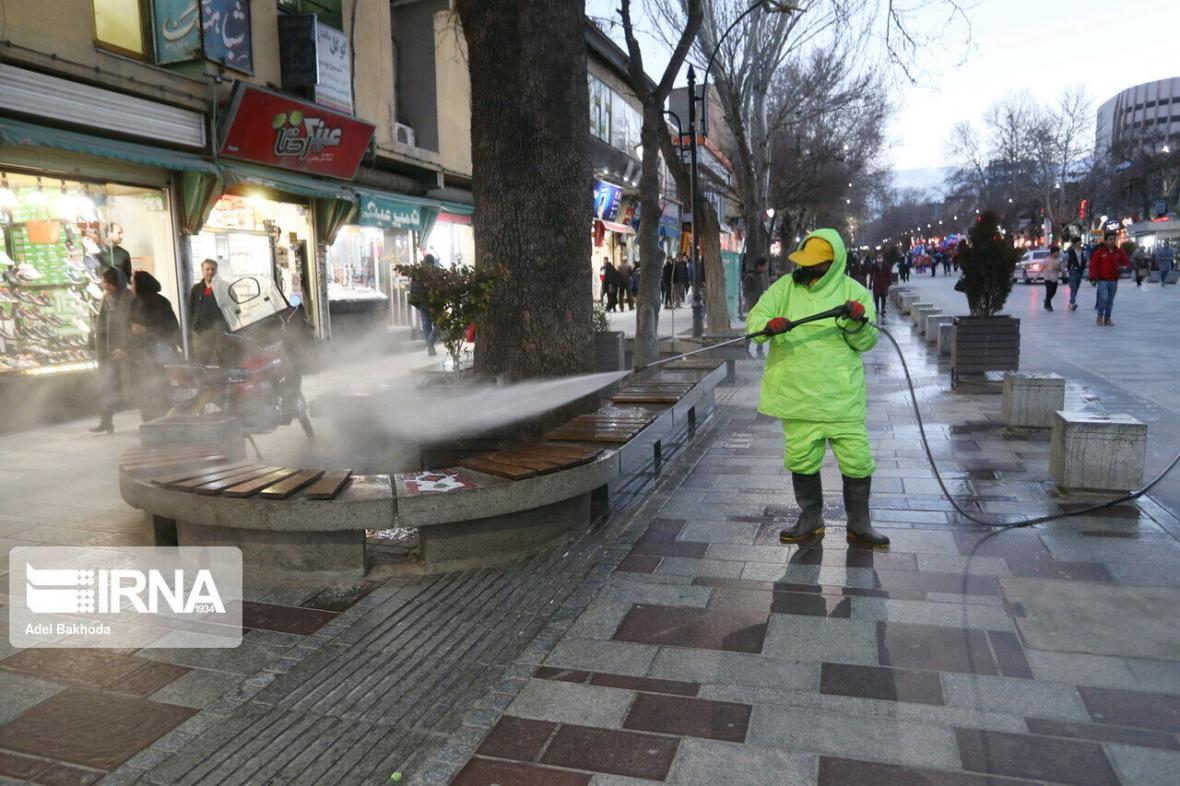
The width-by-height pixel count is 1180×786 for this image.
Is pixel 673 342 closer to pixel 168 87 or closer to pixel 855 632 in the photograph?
pixel 168 87

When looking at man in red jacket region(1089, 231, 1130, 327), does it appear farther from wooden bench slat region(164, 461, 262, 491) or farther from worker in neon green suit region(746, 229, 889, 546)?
wooden bench slat region(164, 461, 262, 491)

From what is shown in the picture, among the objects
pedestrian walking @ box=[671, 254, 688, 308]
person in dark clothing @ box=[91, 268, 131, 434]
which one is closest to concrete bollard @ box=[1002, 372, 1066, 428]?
person in dark clothing @ box=[91, 268, 131, 434]

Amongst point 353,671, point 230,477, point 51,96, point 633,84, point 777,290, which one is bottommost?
point 353,671

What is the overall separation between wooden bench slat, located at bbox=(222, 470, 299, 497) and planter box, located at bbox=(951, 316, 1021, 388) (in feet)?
27.9

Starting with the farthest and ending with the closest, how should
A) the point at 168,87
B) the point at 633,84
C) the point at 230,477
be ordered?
the point at 633,84 → the point at 168,87 → the point at 230,477

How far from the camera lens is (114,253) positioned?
1070 cm

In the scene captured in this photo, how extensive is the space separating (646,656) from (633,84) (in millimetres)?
10534

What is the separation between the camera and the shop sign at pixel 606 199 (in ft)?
92.9

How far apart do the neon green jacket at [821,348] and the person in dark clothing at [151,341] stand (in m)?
6.88

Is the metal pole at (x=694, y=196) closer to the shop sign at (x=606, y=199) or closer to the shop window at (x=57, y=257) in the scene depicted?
the shop window at (x=57, y=257)

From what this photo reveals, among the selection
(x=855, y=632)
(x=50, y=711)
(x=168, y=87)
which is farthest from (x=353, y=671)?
(x=168, y=87)

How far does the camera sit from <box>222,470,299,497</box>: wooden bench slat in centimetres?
432

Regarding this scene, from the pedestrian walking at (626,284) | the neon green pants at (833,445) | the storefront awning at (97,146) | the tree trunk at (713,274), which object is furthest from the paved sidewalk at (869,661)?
the pedestrian walking at (626,284)

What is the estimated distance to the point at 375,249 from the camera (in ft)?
57.0
